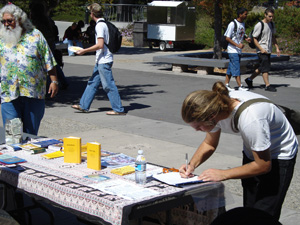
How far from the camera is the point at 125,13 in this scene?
107 ft

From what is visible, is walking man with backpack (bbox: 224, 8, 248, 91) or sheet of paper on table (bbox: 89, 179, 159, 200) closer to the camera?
sheet of paper on table (bbox: 89, 179, 159, 200)

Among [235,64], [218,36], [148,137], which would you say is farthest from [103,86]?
[218,36]

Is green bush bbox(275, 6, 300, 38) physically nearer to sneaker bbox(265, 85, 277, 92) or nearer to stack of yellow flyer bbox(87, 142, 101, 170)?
sneaker bbox(265, 85, 277, 92)

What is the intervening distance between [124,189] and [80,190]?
28 centimetres

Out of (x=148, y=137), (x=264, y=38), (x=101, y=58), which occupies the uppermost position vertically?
(x=264, y=38)

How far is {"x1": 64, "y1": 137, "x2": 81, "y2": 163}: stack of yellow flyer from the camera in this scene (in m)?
3.94

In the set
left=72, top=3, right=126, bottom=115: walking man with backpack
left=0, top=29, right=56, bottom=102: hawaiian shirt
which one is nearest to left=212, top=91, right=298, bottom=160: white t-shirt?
left=0, top=29, right=56, bottom=102: hawaiian shirt

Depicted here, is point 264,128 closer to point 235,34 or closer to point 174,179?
point 174,179

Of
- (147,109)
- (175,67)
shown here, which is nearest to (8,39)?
(147,109)

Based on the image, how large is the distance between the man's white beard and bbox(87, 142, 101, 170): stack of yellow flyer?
2.00m

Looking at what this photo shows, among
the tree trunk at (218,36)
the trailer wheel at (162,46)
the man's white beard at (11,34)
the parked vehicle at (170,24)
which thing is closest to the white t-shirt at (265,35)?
the tree trunk at (218,36)

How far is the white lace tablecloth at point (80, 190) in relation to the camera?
307 cm

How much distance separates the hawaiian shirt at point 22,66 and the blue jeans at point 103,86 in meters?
3.56

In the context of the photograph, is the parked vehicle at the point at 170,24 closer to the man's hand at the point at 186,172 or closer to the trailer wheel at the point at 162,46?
the trailer wheel at the point at 162,46
